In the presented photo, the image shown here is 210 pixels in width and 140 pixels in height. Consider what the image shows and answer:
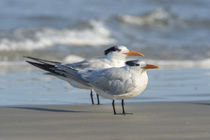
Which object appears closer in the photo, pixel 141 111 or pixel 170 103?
pixel 141 111

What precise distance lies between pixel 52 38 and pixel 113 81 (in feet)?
27.3

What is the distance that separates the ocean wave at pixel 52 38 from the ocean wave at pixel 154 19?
2.01 metres

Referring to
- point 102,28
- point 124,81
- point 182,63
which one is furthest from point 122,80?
point 102,28

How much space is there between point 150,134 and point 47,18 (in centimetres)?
1254

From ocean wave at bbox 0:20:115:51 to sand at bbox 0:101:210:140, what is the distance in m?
6.81

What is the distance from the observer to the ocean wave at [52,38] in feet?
41.3

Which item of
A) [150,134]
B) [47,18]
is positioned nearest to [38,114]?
[150,134]

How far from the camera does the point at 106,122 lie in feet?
16.3

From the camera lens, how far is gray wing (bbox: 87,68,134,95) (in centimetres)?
536

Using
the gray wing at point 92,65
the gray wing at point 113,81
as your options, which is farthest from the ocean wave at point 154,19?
the gray wing at point 113,81

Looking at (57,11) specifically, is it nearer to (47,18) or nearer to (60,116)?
(47,18)

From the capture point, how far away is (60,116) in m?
5.30

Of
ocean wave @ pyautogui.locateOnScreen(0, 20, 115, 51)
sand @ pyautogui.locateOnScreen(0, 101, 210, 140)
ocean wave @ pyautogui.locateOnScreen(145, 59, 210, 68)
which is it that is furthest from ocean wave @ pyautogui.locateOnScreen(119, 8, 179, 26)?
sand @ pyautogui.locateOnScreen(0, 101, 210, 140)

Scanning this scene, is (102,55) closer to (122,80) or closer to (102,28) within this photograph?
(102,28)
